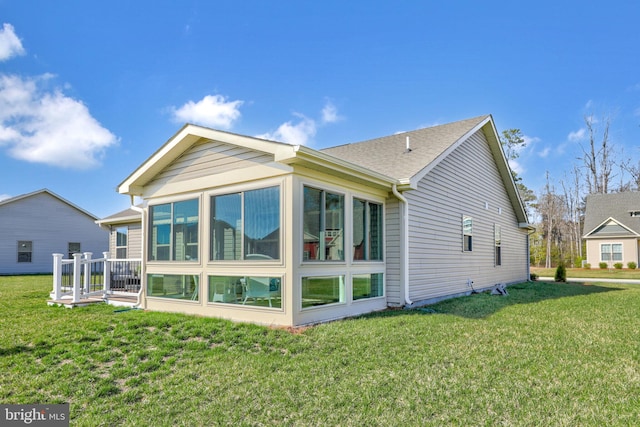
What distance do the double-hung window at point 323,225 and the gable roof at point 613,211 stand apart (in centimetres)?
2925

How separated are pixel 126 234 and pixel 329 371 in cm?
1382

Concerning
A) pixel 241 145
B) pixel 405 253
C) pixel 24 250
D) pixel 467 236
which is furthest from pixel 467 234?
pixel 24 250

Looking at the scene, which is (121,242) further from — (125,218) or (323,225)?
(323,225)

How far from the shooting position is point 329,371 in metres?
4.30

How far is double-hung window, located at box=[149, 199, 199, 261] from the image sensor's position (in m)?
7.89

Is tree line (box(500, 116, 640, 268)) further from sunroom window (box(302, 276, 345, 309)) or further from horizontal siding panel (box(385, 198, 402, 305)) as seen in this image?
sunroom window (box(302, 276, 345, 309))

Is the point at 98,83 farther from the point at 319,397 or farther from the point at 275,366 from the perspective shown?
the point at 319,397

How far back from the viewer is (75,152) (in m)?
18.1

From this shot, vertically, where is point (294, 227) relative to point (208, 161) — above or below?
below

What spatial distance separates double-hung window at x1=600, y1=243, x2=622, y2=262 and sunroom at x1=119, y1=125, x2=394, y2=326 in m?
28.1

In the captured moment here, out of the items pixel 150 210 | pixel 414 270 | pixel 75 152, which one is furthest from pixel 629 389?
pixel 75 152

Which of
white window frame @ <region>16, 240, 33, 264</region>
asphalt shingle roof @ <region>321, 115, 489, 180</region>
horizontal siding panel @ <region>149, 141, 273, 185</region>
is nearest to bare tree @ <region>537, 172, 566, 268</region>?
asphalt shingle roof @ <region>321, 115, 489, 180</region>

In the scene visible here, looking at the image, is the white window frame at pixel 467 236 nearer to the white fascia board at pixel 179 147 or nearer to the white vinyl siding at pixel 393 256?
the white vinyl siding at pixel 393 256

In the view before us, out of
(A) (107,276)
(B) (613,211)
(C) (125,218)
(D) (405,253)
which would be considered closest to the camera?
(D) (405,253)
